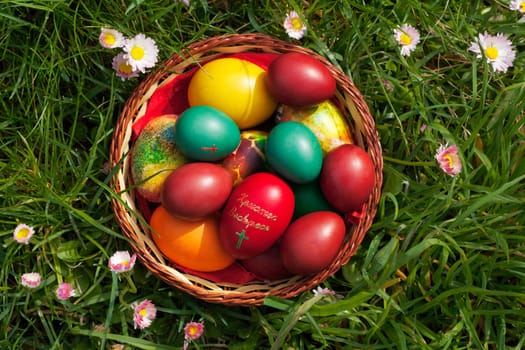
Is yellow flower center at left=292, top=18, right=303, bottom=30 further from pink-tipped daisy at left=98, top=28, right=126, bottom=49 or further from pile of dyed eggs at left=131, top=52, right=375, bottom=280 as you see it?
pink-tipped daisy at left=98, top=28, right=126, bottom=49

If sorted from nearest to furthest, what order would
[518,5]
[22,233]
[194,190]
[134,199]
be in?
[194,190]
[22,233]
[134,199]
[518,5]

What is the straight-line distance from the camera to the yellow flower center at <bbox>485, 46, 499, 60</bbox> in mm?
1840

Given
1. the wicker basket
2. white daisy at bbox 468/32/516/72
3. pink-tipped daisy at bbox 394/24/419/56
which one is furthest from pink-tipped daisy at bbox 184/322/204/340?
white daisy at bbox 468/32/516/72

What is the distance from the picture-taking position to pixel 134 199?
1.75 m

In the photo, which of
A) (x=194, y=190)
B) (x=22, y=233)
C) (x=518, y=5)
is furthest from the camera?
(x=518, y=5)

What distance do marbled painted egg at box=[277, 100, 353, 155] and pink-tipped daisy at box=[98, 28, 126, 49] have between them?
52cm

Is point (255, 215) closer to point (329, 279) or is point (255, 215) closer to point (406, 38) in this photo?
point (329, 279)

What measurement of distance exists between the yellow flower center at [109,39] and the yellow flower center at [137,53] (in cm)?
6

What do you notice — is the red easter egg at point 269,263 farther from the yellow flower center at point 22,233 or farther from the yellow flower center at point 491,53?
the yellow flower center at point 491,53

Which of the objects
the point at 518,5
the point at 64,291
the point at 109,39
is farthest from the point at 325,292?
the point at 518,5

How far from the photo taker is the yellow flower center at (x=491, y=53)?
1.84 meters

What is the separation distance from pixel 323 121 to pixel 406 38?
40 cm

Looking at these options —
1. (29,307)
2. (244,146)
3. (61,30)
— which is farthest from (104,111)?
(29,307)

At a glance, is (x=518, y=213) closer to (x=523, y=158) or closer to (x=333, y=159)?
(x=523, y=158)
